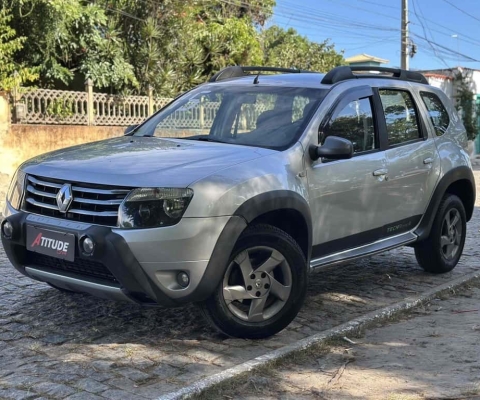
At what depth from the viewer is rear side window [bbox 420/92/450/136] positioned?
6184 millimetres

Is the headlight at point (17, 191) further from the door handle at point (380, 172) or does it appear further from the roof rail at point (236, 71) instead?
the door handle at point (380, 172)

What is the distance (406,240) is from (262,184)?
2.06 metres

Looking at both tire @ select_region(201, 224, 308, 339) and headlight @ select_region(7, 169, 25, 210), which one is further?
headlight @ select_region(7, 169, 25, 210)

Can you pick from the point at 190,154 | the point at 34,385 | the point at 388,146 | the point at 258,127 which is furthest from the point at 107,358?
the point at 388,146

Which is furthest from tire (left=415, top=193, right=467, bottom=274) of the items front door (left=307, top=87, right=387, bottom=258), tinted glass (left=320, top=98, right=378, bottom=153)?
tinted glass (left=320, top=98, right=378, bottom=153)

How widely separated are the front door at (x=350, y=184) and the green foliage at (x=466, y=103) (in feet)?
75.2

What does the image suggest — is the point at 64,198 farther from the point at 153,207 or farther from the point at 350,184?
the point at 350,184

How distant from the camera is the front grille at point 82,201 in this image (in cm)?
385

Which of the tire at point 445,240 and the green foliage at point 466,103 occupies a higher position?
the green foliage at point 466,103

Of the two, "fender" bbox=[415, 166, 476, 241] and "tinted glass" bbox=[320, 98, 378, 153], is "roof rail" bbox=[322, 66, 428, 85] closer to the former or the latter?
"tinted glass" bbox=[320, 98, 378, 153]

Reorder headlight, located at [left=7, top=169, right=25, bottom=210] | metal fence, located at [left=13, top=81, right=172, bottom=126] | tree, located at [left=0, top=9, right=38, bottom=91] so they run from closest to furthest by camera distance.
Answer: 1. headlight, located at [left=7, top=169, right=25, bottom=210]
2. metal fence, located at [left=13, top=81, right=172, bottom=126]
3. tree, located at [left=0, top=9, right=38, bottom=91]

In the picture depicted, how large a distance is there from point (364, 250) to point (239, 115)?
1.49 m

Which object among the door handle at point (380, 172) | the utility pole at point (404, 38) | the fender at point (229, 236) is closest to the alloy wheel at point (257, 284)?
the fender at point (229, 236)

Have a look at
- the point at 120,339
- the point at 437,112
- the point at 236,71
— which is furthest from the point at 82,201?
the point at 437,112
